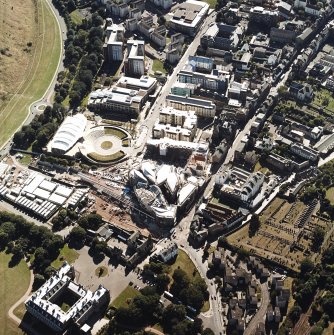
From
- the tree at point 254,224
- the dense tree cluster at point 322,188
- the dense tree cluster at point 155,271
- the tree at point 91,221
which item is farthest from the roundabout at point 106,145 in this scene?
the dense tree cluster at point 322,188

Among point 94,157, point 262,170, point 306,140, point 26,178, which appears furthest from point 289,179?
point 26,178

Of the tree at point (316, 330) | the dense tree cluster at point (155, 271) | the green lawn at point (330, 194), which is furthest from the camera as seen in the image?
the green lawn at point (330, 194)

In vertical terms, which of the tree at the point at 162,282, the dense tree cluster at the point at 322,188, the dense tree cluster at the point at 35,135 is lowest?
the tree at the point at 162,282

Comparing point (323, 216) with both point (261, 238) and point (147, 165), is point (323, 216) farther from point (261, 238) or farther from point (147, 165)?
point (147, 165)

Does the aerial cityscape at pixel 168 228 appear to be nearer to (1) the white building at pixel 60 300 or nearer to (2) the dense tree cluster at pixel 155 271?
(1) the white building at pixel 60 300

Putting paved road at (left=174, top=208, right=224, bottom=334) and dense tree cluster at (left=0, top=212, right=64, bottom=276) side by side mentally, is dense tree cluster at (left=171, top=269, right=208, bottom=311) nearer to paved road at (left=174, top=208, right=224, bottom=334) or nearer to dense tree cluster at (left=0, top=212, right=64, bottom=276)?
paved road at (left=174, top=208, right=224, bottom=334)

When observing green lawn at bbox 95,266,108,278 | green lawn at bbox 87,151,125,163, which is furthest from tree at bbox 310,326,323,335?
green lawn at bbox 87,151,125,163

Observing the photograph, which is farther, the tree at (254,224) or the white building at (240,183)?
the white building at (240,183)
